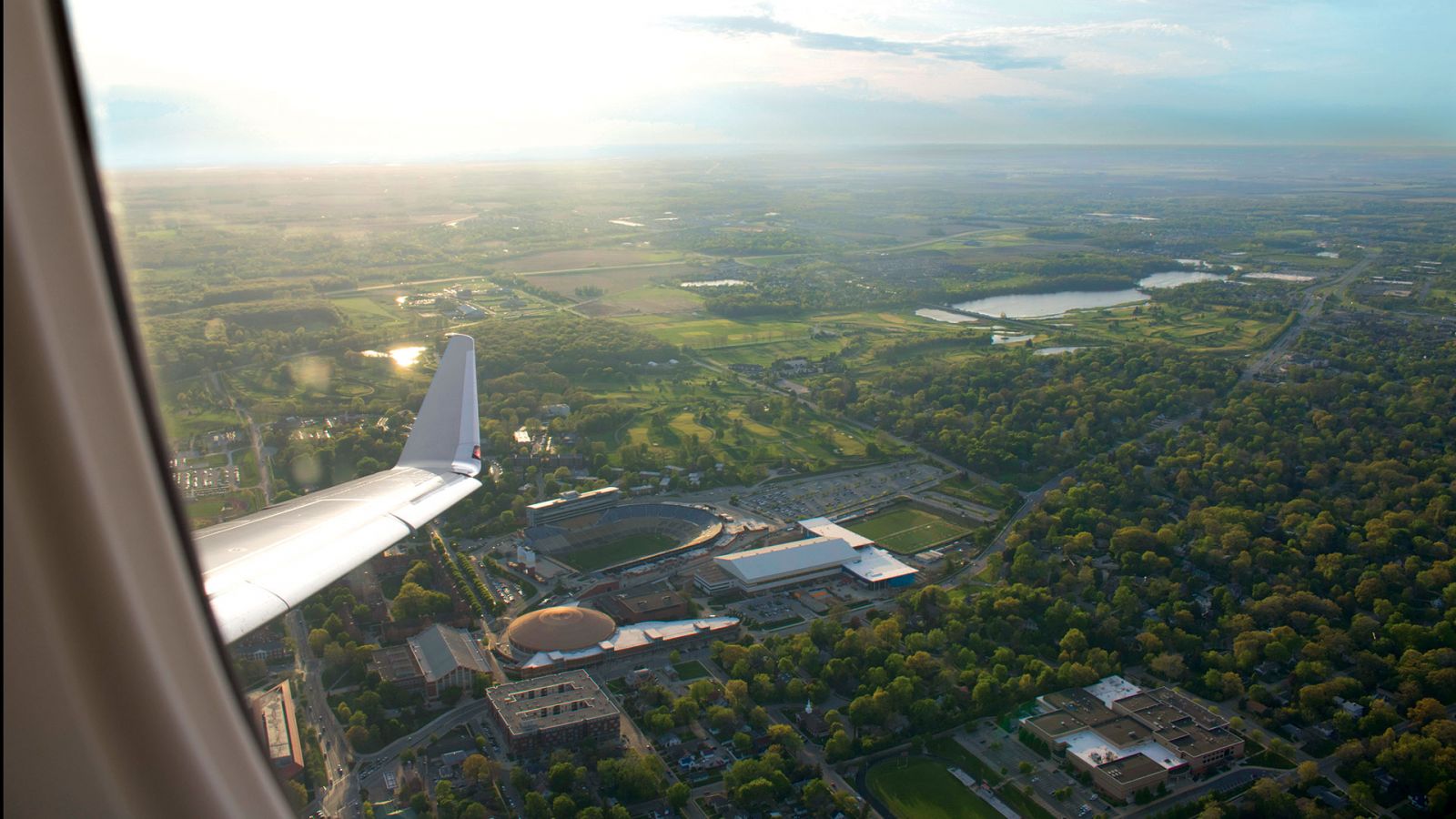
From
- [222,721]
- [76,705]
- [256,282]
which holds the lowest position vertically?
[256,282]

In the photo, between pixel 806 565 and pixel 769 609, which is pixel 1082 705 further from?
pixel 806 565

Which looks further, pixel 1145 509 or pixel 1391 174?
pixel 1391 174

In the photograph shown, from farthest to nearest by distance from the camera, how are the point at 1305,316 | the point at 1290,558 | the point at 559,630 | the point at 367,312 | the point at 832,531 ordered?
1. the point at 1305,316
2. the point at 367,312
3. the point at 832,531
4. the point at 1290,558
5. the point at 559,630

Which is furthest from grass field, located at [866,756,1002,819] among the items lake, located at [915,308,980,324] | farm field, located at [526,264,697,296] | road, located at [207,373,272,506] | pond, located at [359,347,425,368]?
farm field, located at [526,264,697,296]

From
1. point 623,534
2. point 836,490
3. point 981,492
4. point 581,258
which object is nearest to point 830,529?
point 836,490

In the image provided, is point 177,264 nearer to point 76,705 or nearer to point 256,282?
point 256,282

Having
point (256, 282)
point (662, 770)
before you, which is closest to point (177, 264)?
point (256, 282)

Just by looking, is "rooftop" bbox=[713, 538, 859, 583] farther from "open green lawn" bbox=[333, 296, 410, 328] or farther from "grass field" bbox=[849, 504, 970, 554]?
"open green lawn" bbox=[333, 296, 410, 328]
